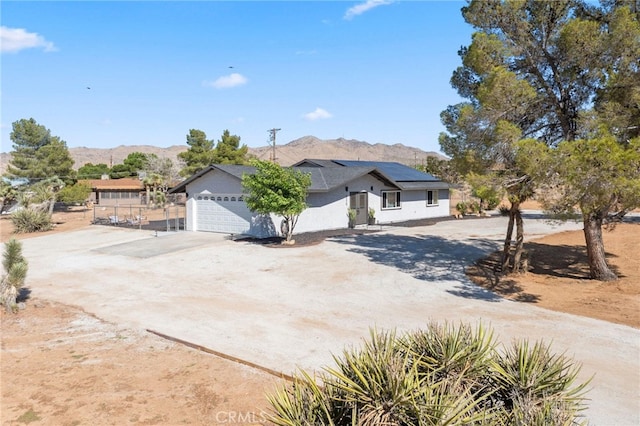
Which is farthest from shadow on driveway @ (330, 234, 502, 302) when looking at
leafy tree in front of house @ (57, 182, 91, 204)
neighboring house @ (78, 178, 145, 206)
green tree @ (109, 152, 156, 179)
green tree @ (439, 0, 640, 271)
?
green tree @ (109, 152, 156, 179)

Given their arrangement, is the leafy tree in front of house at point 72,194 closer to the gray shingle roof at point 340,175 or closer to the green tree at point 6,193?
the green tree at point 6,193

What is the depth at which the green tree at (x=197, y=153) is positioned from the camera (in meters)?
55.2

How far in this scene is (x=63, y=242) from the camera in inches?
951

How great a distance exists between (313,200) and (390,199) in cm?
916

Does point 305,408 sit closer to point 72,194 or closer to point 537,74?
point 537,74

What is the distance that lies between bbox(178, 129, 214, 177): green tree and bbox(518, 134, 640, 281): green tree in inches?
1906

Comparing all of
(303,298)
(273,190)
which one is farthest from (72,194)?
(303,298)

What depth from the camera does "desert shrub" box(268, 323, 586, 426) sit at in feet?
12.7

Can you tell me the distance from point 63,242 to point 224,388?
2180 centimetres

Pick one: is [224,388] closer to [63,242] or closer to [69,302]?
[69,302]

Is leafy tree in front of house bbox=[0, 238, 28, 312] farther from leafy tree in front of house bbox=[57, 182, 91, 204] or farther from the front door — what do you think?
leafy tree in front of house bbox=[57, 182, 91, 204]

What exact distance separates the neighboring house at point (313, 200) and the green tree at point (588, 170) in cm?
1501

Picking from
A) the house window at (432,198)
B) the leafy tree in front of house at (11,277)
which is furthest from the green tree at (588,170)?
the house window at (432,198)

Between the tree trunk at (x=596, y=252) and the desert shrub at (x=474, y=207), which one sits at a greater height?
the desert shrub at (x=474, y=207)
